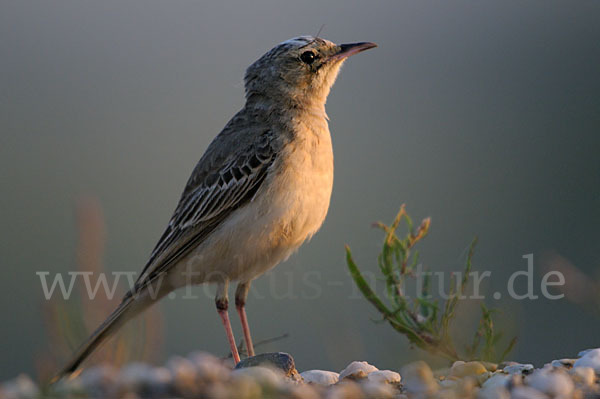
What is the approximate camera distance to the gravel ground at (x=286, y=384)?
2727 mm

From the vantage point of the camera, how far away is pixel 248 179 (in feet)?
18.9

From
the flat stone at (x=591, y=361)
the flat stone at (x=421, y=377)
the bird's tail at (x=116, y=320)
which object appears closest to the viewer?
the flat stone at (x=421, y=377)

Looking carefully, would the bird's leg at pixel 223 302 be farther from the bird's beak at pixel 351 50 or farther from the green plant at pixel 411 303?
the bird's beak at pixel 351 50

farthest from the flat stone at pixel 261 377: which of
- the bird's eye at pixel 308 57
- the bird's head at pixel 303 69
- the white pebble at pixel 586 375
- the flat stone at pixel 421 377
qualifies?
the bird's eye at pixel 308 57

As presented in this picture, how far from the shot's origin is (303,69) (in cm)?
655

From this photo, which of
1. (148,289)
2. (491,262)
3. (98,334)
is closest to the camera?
(98,334)

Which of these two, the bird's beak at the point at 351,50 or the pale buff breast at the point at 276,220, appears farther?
the bird's beak at the point at 351,50

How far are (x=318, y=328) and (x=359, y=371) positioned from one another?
1408mm

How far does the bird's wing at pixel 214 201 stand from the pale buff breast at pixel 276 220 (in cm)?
8

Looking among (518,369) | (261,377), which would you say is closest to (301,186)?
(518,369)

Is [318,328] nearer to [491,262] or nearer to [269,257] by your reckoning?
[269,257]

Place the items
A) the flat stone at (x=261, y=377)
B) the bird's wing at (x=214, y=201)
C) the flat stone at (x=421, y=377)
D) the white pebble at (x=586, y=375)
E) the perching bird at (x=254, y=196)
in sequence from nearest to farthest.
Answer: the flat stone at (x=261, y=377) < the flat stone at (x=421, y=377) < the white pebble at (x=586, y=375) < the perching bird at (x=254, y=196) < the bird's wing at (x=214, y=201)

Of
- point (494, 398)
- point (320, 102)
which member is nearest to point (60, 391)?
point (494, 398)

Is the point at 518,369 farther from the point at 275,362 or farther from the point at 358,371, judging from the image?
the point at 275,362
